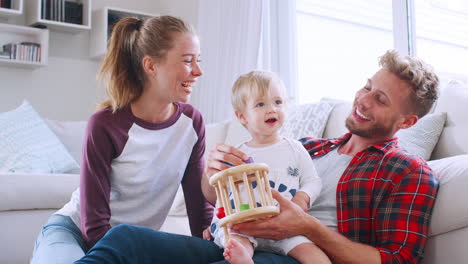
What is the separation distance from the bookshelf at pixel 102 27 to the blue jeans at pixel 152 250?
3181mm

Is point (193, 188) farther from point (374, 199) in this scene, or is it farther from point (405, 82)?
point (405, 82)

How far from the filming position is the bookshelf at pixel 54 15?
4.18 meters

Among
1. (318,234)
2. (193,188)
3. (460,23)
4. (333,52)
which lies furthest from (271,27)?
(318,234)

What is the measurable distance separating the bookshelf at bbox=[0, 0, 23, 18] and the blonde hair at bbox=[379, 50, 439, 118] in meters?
3.20

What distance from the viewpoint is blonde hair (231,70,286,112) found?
161cm

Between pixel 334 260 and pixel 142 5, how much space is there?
3928 millimetres

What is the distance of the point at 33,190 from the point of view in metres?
2.65

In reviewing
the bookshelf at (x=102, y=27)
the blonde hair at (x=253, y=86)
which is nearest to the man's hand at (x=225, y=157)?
the blonde hair at (x=253, y=86)

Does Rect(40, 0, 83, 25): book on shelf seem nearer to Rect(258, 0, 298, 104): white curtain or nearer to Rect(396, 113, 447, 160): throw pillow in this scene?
Rect(258, 0, 298, 104): white curtain

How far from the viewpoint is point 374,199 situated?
1.52 m

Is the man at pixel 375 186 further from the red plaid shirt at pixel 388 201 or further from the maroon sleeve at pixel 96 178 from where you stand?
the maroon sleeve at pixel 96 178

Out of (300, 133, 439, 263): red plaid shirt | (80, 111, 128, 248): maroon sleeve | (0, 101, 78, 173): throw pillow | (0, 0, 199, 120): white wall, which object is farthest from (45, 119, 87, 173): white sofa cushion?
(300, 133, 439, 263): red plaid shirt

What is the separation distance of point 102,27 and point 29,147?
1.58 metres

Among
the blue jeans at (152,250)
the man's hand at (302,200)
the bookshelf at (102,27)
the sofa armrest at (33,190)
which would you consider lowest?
the sofa armrest at (33,190)
